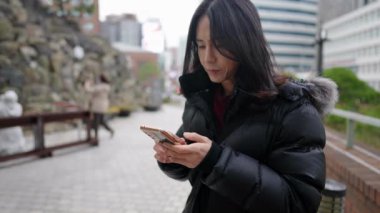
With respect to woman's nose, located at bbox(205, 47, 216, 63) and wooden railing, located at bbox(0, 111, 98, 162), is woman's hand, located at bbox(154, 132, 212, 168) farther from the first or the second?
wooden railing, located at bbox(0, 111, 98, 162)

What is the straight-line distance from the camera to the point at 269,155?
1302 millimetres

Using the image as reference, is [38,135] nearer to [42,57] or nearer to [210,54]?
[210,54]

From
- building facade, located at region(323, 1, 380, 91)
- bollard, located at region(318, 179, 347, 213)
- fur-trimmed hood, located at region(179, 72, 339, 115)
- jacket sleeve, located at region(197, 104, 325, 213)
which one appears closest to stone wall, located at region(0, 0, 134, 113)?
bollard, located at region(318, 179, 347, 213)

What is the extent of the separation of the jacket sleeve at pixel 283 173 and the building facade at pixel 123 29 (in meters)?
76.2

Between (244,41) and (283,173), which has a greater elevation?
(244,41)

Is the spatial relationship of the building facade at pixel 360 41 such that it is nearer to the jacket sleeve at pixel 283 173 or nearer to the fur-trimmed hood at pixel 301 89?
the fur-trimmed hood at pixel 301 89

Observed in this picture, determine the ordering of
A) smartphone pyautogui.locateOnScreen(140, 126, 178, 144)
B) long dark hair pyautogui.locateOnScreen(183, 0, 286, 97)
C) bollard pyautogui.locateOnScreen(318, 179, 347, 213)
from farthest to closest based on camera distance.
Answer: bollard pyautogui.locateOnScreen(318, 179, 347, 213)
long dark hair pyautogui.locateOnScreen(183, 0, 286, 97)
smartphone pyautogui.locateOnScreen(140, 126, 178, 144)

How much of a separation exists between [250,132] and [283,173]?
181 millimetres

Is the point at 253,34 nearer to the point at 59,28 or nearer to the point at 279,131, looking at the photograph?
the point at 279,131

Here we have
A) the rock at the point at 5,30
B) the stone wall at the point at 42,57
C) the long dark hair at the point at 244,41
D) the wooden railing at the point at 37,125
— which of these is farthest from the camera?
the rock at the point at 5,30

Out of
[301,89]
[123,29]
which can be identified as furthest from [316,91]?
[123,29]

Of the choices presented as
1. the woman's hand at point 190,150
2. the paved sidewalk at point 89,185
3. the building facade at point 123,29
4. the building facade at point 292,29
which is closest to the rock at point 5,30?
the paved sidewalk at point 89,185

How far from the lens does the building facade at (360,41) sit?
55.1m

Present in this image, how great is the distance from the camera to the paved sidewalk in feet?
15.5
